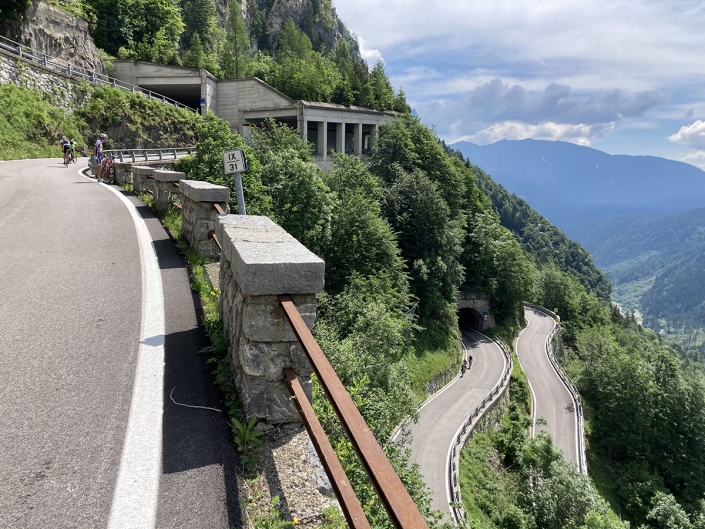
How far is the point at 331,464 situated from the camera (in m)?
2.59

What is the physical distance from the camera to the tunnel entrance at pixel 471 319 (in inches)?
1852

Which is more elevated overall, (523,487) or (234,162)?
(234,162)

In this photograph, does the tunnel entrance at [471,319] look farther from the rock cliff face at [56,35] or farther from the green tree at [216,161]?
the rock cliff face at [56,35]

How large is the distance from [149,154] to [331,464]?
3605 centimetres

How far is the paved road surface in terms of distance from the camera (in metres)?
21.6

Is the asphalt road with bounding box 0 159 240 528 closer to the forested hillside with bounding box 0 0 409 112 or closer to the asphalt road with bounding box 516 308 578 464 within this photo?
the asphalt road with bounding box 516 308 578 464

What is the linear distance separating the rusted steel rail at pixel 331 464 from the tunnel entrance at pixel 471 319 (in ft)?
149

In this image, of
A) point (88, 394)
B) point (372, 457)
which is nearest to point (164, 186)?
point (88, 394)

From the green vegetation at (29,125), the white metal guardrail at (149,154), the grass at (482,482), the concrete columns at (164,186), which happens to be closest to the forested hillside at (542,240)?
the white metal guardrail at (149,154)

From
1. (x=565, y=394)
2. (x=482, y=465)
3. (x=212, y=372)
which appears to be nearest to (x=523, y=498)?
(x=482, y=465)

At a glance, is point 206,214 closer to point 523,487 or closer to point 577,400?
point 523,487

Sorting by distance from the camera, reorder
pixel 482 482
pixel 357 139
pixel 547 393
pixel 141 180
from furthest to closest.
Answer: pixel 357 139
pixel 547 393
pixel 482 482
pixel 141 180

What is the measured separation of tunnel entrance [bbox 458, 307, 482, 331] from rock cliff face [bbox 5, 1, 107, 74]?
4470 centimetres

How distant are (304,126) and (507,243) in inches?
944
